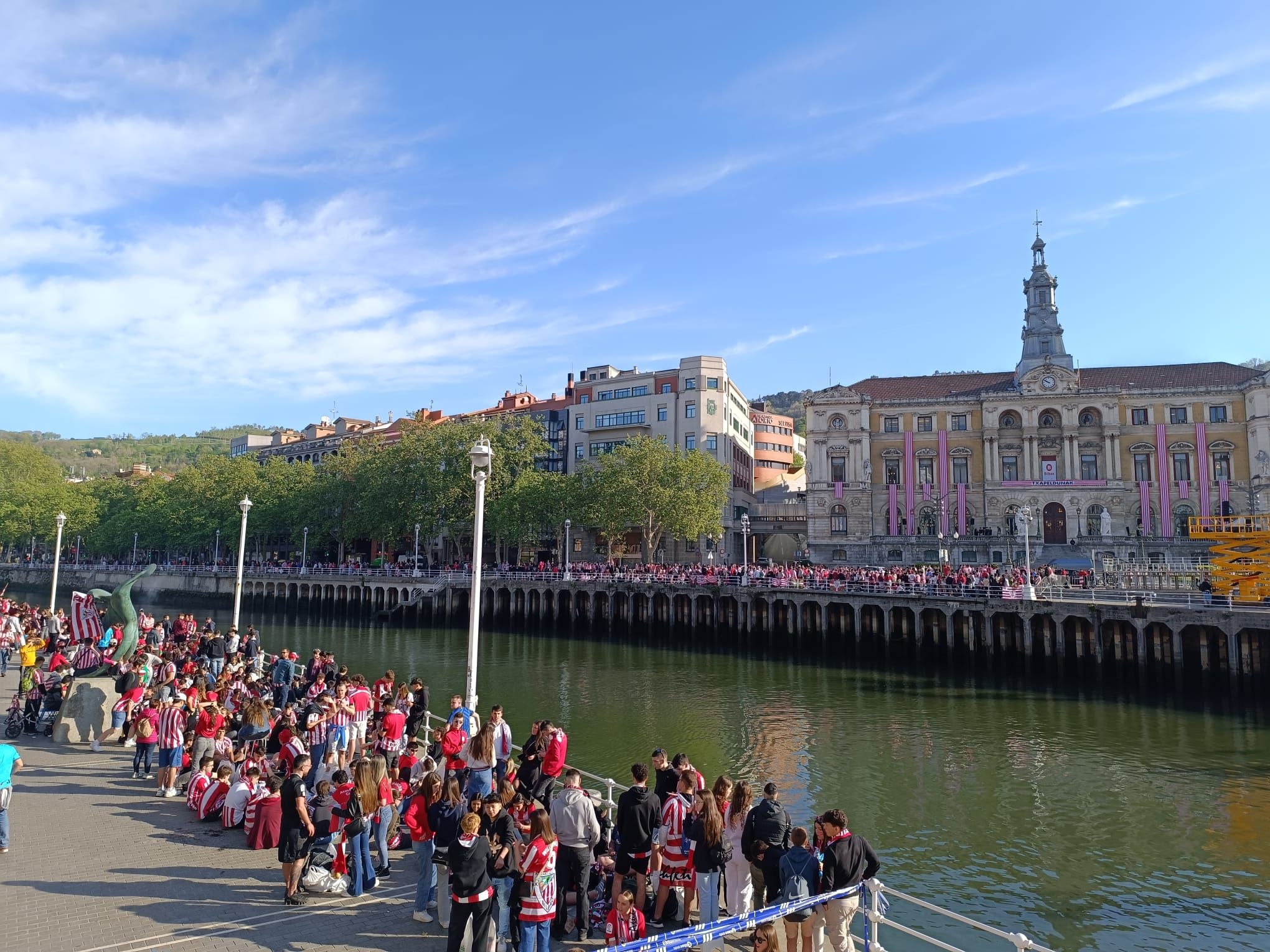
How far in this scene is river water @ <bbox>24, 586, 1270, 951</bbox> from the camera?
13562 millimetres

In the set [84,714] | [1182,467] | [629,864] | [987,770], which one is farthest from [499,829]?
[1182,467]

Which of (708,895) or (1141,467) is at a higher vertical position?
(1141,467)

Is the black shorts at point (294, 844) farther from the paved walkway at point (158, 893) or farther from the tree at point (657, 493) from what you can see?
the tree at point (657, 493)

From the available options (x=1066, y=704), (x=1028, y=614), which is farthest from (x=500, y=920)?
(x=1028, y=614)

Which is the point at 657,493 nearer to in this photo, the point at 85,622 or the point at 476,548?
the point at 85,622

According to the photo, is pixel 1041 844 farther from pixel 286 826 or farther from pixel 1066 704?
pixel 1066 704

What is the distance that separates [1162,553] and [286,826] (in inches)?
2930

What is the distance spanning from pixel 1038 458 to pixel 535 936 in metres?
74.5

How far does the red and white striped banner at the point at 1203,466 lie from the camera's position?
6794 centimetres

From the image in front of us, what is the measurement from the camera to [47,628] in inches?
1330

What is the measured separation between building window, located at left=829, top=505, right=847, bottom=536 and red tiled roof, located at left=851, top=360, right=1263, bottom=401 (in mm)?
11248

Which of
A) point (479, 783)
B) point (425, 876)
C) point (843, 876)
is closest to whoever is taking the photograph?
point (843, 876)

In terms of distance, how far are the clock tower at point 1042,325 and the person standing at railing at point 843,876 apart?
254 ft

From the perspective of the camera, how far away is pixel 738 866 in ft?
30.6
